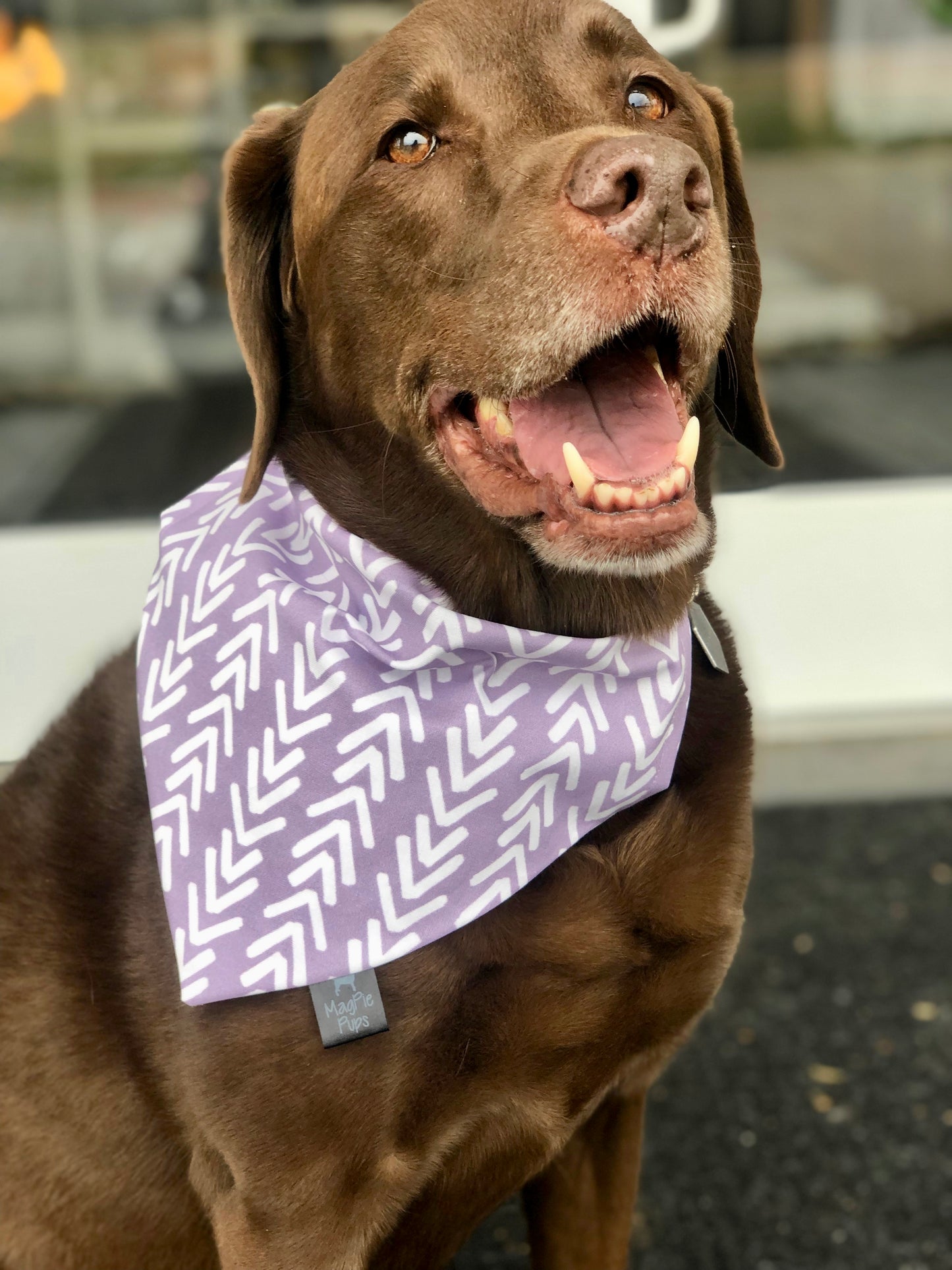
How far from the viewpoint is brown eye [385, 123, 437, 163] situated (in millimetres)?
1485

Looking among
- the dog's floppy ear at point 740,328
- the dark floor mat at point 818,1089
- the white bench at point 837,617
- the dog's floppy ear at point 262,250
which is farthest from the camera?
the white bench at point 837,617

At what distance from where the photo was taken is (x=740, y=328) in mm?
1688

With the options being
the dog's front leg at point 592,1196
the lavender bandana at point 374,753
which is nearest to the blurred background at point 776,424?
the dog's front leg at point 592,1196

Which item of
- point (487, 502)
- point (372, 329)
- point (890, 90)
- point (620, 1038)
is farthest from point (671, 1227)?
point (890, 90)

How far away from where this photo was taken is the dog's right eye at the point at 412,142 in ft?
4.87

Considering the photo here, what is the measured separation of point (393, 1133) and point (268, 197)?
3.50ft

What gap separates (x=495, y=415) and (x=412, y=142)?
1.01 feet

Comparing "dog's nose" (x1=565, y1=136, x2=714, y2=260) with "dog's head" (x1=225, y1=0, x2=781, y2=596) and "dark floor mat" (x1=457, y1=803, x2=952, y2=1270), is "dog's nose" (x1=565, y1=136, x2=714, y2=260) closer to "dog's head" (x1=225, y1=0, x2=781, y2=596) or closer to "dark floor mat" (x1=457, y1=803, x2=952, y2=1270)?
"dog's head" (x1=225, y1=0, x2=781, y2=596)

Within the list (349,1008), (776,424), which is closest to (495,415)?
(349,1008)

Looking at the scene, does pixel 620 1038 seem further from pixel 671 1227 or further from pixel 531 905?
pixel 671 1227

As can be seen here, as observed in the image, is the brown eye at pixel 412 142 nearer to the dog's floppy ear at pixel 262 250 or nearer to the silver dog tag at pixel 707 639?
the dog's floppy ear at pixel 262 250

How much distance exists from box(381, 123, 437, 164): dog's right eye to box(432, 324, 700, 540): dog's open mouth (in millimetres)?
253

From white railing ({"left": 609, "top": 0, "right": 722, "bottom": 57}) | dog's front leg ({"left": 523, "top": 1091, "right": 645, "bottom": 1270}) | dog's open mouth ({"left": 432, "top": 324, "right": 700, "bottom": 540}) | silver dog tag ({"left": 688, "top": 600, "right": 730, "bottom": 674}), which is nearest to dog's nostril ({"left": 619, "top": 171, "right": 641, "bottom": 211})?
dog's open mouth ({"left": 432, "top": 324, "right": 700, "bottom": 540})

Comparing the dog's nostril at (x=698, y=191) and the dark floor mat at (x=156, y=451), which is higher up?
the dog's nostril at (x=698, y=191)
